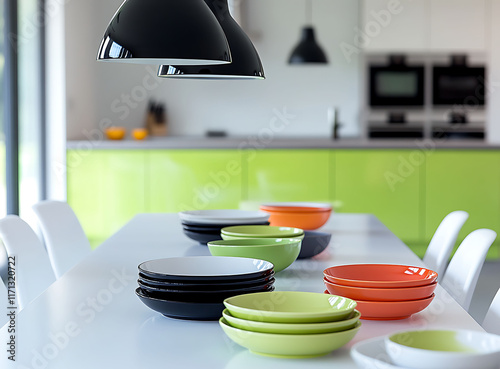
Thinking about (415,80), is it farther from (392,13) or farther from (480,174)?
(480,174)

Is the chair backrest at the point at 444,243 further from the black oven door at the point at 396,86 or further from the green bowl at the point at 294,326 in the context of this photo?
the black oven door at the point at 396,86

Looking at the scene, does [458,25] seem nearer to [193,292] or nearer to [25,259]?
[25,259]

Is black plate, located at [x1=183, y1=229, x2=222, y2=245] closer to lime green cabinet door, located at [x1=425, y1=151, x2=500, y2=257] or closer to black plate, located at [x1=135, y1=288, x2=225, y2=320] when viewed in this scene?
black plate, located at [x1=135, y1=288, x2=225, y2=320]

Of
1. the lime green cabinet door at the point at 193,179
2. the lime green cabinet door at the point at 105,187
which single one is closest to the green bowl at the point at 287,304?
the lime green cabinet door at the point at 193,179

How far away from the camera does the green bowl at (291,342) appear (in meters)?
1.11

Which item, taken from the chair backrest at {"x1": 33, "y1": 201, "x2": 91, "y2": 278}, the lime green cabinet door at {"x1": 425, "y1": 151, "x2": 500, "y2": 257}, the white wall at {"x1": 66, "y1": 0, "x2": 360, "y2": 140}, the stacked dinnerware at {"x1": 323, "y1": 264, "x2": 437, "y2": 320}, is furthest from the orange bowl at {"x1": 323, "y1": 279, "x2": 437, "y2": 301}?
the white wall at {"x1": 66, "y1": 0, "x2": 360, "y2": 140}

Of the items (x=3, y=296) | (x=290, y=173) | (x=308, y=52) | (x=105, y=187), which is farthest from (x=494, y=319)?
(x=308, y=52)

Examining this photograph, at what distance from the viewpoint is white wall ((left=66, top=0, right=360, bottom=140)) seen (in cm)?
664

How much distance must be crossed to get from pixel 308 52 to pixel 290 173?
1.12 metres

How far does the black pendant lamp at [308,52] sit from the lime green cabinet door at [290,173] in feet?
2.93

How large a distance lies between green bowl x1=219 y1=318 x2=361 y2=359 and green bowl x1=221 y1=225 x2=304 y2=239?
2.72 ft

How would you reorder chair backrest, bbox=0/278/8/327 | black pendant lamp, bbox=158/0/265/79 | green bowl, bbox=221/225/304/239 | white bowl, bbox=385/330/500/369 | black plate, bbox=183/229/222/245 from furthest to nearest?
black plate, bbox=183/229/222/245, black pendant lamp, bbox=158/0/265/79, green bowl, bbox=221/225/304/239, chair backrest, bbox=0/278/8/327, white bowl, bbox=385/330/500/369

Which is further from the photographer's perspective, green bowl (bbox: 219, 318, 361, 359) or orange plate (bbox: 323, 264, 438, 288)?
orange plate (bbox: 323, 264, 438, 288)

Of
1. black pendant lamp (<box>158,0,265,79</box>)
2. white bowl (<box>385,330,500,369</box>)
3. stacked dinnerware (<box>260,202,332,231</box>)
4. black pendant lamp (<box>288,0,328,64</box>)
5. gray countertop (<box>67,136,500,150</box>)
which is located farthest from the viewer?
black pendant lamp (<box>288,0,328,64</box>)
